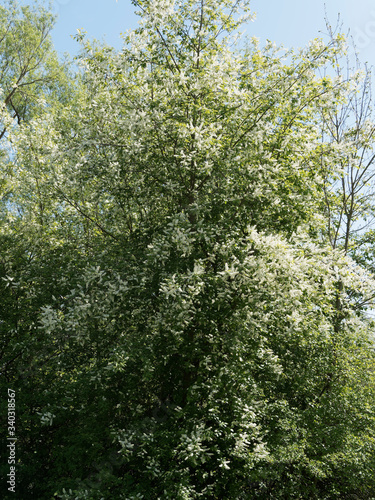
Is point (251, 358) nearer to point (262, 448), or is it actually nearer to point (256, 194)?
point (262, 448)

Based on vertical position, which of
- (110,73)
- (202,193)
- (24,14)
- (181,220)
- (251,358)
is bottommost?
(251,358)

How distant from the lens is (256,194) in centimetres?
591

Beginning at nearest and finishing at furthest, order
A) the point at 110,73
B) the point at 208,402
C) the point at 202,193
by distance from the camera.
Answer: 1. the point at 208,402
2. the point at 202,193
3. the point at 110,73

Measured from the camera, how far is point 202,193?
6.48 metres

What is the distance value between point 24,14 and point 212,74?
14.0 m

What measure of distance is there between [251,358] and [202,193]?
252cm

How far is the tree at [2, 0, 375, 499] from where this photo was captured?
534 centimetres

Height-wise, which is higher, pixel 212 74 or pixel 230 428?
pixel 212 74

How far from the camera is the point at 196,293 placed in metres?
5.08

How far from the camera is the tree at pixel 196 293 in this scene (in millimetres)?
5336

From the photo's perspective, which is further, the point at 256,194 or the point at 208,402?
the point at 256,194

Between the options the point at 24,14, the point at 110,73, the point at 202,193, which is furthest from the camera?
the point at 24,14

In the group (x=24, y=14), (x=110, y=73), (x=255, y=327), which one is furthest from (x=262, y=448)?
(x=24, y=14)

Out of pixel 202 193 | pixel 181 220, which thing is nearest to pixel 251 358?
pixel 181 220
